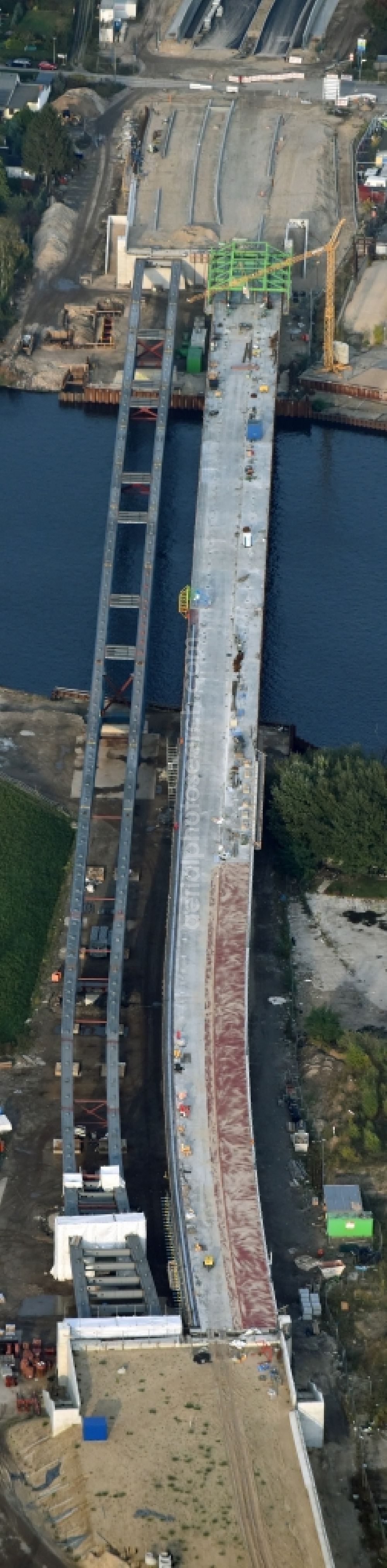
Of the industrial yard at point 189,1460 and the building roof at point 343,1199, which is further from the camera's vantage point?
the building roof at point 343,1199

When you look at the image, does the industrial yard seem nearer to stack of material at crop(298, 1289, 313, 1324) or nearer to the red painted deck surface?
the red painted deck surface

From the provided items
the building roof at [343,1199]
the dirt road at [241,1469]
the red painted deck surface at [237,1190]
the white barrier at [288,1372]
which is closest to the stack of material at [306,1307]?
the red painted deck surface at [237,1190]

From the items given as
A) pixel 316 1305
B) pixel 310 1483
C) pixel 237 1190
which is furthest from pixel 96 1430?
pixel 237 1190

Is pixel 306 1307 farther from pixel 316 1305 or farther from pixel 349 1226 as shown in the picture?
pixel 349 1226

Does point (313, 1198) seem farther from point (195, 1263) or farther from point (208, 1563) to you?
point (208, 1563)

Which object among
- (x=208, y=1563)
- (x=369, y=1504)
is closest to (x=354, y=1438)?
(x=369, y=1504)

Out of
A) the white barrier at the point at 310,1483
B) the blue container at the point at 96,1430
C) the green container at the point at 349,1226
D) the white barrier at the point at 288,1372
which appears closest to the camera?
the white barrier at the point at 310,1483

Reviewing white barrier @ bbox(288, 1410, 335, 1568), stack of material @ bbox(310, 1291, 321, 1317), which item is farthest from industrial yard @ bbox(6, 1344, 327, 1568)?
stack of material @ bbox(310, 1291, 321, 1317)

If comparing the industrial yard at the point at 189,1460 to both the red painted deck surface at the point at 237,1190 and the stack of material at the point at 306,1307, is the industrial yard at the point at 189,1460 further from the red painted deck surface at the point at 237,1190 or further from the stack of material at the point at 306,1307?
the stack of material at the point at 306,1307
